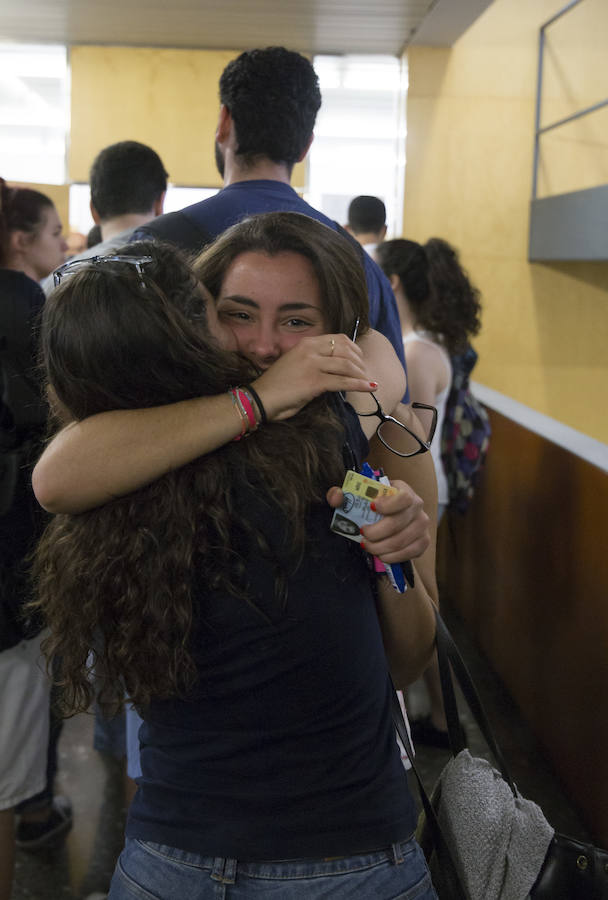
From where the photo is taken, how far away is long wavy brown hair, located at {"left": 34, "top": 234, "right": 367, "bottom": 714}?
1.02 meters

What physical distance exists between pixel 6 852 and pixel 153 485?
4.64 ft

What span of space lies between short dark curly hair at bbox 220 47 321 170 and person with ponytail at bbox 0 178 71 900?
602 mm

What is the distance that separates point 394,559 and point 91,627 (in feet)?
1.21

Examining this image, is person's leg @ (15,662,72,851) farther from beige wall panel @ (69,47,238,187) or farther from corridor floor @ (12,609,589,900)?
beige wall panel @ (69,47,238,187)

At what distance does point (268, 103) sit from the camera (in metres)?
2.00

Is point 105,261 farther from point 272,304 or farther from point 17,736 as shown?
point 17,736

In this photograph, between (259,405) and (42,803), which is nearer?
(259,405)

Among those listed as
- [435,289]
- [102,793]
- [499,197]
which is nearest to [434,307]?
[435,289]

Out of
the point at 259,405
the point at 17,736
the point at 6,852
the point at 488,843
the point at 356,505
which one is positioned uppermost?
the point at 259,405

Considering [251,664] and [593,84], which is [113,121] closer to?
[593,84]

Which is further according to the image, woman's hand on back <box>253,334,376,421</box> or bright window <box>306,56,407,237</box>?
bright window <box>306,56,407,237</box>

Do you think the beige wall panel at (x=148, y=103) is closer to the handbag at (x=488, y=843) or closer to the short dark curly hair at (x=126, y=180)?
the short dark curly hair at (x=126, y=180)

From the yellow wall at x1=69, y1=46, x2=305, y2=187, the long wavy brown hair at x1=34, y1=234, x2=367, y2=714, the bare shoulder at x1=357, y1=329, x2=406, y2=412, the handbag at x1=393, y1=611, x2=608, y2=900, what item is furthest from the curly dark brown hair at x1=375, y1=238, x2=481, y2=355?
the yellow wall at x1=69, y1=46, x2=305, y2=187

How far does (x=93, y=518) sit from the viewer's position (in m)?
1.08
